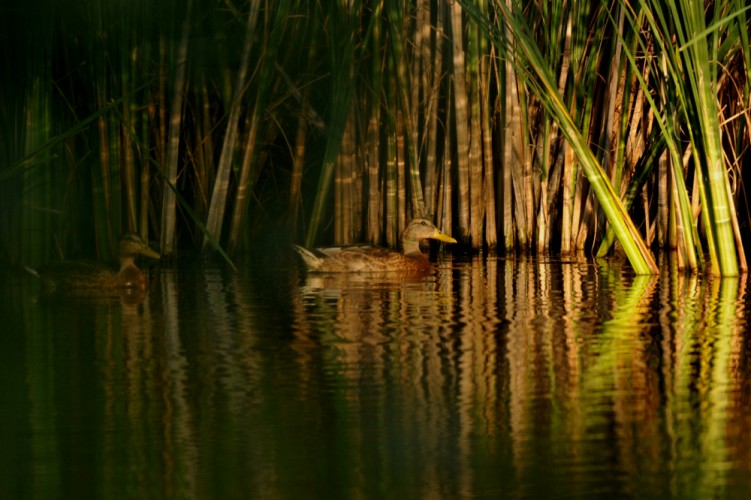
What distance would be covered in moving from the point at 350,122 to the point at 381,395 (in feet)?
18.3

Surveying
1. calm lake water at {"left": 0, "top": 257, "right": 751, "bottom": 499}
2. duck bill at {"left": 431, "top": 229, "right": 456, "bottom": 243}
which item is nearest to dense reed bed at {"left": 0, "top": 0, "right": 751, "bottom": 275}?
duck bill at {"left": 431, "top": 229, "right": 456, "bottom": 243}

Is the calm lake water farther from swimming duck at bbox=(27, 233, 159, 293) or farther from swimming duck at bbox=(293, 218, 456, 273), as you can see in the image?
swimming duck at bbox=(293, 218, 456, 273)

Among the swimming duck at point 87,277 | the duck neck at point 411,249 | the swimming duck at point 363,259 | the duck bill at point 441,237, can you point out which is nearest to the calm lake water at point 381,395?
the swimming duck at point 87,277

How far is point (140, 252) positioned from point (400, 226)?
2183 millimetres

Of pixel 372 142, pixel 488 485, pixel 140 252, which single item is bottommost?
pixel 488 485

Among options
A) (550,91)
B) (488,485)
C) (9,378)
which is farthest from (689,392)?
(550,91)

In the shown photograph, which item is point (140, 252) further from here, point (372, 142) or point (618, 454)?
point (618, 454)

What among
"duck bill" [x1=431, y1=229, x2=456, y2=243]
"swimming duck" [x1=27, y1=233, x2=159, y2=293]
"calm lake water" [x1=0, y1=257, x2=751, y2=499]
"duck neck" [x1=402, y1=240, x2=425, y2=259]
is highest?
"duck bill" [x1=431, y1=229, x2=456, y2=243]

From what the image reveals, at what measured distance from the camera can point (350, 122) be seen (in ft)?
33.6

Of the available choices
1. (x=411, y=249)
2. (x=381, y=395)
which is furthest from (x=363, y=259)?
(x=381, y=395)

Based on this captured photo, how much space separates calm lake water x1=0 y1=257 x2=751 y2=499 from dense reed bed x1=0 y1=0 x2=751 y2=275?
6.11 feet

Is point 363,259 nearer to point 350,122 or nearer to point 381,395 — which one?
point 350,122

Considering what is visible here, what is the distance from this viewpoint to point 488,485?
3.73 meters

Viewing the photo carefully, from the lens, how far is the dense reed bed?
9211 mm
